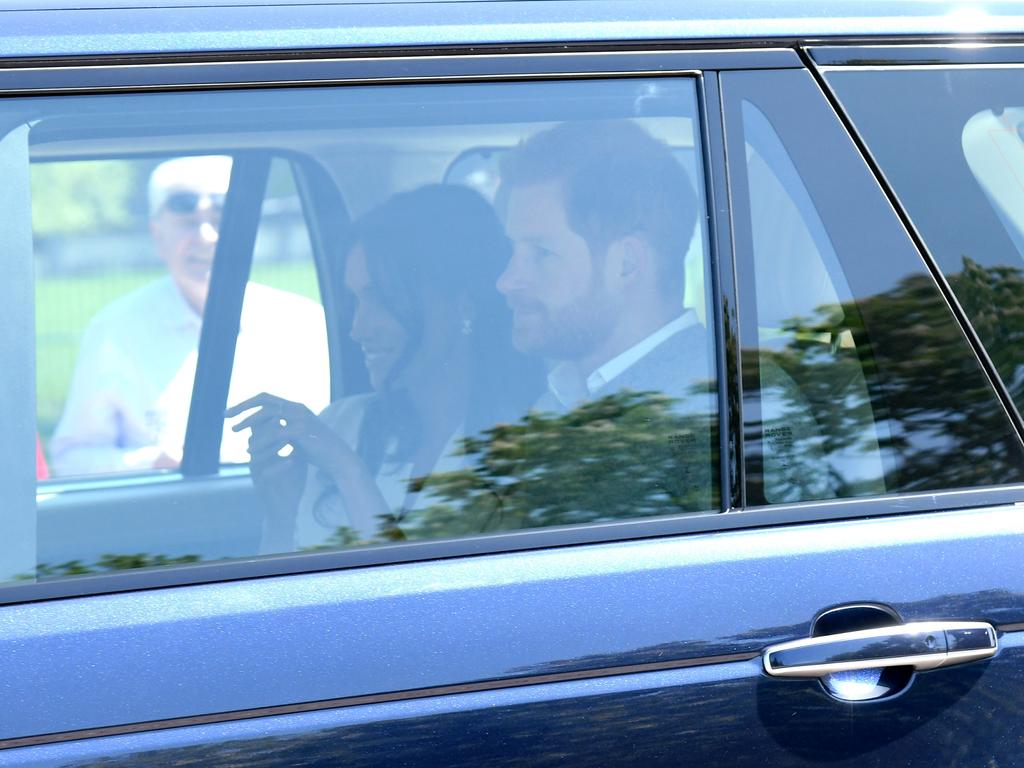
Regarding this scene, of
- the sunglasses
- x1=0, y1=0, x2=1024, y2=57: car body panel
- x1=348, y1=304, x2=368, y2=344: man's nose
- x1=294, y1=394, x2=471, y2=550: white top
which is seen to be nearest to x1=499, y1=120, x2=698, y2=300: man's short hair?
x1=0, y1=0, x2=1024, y2=57: car body panel

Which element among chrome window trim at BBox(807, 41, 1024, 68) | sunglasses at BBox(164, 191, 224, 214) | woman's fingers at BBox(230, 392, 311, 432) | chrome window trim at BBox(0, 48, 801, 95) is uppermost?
chrome window trim at BBox(807, 41, 1024, 68)

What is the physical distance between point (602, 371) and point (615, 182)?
26 centimetres

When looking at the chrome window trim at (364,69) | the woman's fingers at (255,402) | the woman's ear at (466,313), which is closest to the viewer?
the chrome window trim at (364,69)

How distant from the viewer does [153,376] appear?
1658 millimetres

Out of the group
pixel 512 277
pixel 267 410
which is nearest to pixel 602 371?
pixel 512 277

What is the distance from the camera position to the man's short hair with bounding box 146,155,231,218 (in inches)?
62.0

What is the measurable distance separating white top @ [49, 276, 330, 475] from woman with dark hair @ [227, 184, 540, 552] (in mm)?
81

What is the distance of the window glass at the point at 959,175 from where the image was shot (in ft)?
5.31

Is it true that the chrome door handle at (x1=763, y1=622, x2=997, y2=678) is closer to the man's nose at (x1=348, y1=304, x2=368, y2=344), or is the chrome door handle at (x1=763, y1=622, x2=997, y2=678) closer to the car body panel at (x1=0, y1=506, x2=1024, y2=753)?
the car body panel at (x1=0, y1=506, x2=1024, y2=753)

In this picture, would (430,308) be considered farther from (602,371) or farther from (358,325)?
(602,371)

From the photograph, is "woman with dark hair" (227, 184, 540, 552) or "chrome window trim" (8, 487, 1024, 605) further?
"woman with dark hair" (227, 184, 540, 552)

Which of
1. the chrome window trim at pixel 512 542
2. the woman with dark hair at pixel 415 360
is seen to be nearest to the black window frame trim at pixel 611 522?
the chrome window trim at pixel 512 542

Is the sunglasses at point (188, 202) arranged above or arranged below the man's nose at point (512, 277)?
above

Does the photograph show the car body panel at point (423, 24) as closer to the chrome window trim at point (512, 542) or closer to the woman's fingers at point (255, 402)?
the woman's fingers at point (255, 402)
